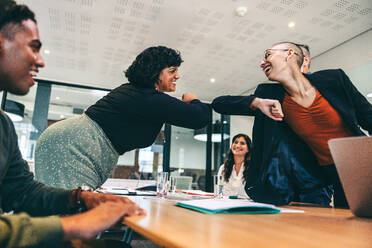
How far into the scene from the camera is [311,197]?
4.88 feet

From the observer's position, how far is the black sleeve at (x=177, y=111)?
1.33 m

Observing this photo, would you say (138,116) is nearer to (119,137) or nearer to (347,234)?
(119,137)

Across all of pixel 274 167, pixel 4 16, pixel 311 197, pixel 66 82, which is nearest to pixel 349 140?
pixel 274 167

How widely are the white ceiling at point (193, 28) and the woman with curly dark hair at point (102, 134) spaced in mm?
2452

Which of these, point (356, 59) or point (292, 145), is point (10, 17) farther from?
point (356, 59)

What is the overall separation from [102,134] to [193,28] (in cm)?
297

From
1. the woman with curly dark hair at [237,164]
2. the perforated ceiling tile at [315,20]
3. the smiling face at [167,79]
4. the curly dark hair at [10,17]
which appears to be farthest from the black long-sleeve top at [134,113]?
the perforated ceiling tile at [315,20]

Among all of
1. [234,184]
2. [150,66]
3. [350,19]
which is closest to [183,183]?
[234,184]

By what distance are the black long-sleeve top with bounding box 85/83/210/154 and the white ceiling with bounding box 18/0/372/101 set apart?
7.99ft

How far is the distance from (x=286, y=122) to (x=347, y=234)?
99 cm

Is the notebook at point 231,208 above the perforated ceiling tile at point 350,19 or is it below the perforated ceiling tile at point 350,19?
below

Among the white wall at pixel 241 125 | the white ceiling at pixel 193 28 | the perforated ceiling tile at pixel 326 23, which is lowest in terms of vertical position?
the white wall at pixel 241 125

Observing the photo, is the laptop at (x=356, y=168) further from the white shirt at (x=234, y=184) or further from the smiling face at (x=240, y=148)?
the smiling face at (x=240, y=148)

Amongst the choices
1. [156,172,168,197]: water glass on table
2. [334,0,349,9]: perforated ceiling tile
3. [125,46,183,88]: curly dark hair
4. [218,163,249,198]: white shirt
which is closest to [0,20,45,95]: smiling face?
[125,46,183,88]: curly dark hair
